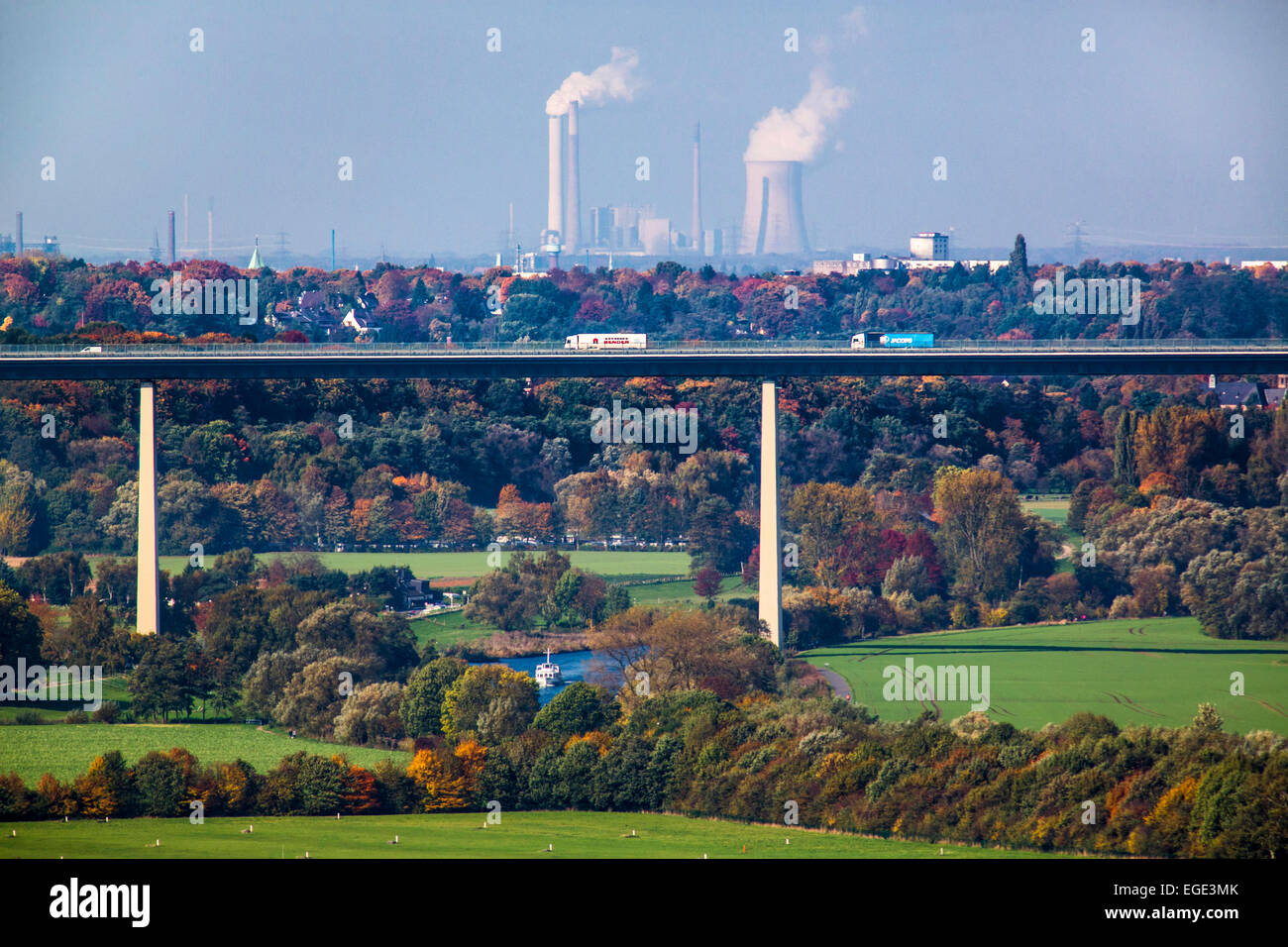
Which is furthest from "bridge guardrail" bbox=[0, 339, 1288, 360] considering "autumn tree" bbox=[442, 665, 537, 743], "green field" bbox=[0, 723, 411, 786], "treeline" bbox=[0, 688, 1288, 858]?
"treeline" bbox=[0, 688, 1288, 858]

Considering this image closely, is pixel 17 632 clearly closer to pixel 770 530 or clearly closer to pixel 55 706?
pixel 55 706

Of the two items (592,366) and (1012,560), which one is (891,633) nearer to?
(1012,560)

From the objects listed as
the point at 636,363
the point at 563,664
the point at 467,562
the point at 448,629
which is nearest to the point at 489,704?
the point at 563,664

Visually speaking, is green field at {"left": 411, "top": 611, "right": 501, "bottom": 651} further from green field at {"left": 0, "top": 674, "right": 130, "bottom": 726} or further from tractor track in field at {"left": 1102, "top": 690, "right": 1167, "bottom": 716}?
tractor track in field at {"left": 1102, "top": 690, "right": 1167, "bottom": 716}

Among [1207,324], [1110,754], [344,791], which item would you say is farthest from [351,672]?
[1207,324]

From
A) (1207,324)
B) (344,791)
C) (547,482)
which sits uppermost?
(1207,324)
